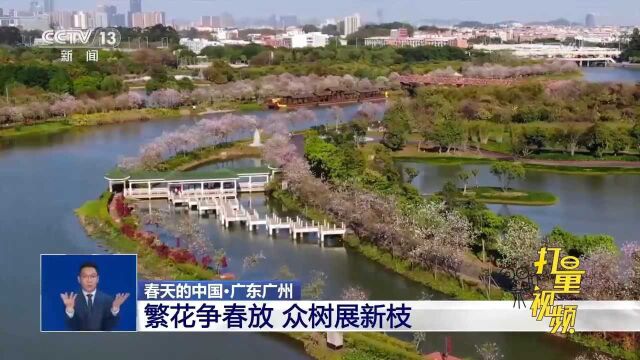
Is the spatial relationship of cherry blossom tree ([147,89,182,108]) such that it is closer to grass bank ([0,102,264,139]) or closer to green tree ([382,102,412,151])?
grass bank ([0,102,264,139])

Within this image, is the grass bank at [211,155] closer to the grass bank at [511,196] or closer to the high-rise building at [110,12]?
the grass bank at [511,196]

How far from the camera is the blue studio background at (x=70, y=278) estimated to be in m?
3.33

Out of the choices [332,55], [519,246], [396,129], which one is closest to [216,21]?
[332,55]

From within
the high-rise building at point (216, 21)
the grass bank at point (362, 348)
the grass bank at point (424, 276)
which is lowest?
the grass bank at point (362, 348)

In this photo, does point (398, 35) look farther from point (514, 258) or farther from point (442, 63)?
point (514, 258)

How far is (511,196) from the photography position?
1045 cm

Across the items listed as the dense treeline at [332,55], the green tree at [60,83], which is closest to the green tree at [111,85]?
the green tree at [60,83]

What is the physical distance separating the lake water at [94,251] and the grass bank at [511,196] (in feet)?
9.31

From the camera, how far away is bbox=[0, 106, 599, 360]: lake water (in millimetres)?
5812

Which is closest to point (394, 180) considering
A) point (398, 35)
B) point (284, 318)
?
point (284, 318)

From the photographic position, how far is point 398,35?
48.0 m

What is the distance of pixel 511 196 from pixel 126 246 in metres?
5.15

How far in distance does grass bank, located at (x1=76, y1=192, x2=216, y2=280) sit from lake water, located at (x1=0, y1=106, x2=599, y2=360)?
16 cm

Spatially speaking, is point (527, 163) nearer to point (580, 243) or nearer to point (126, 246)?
point (580, 243)
